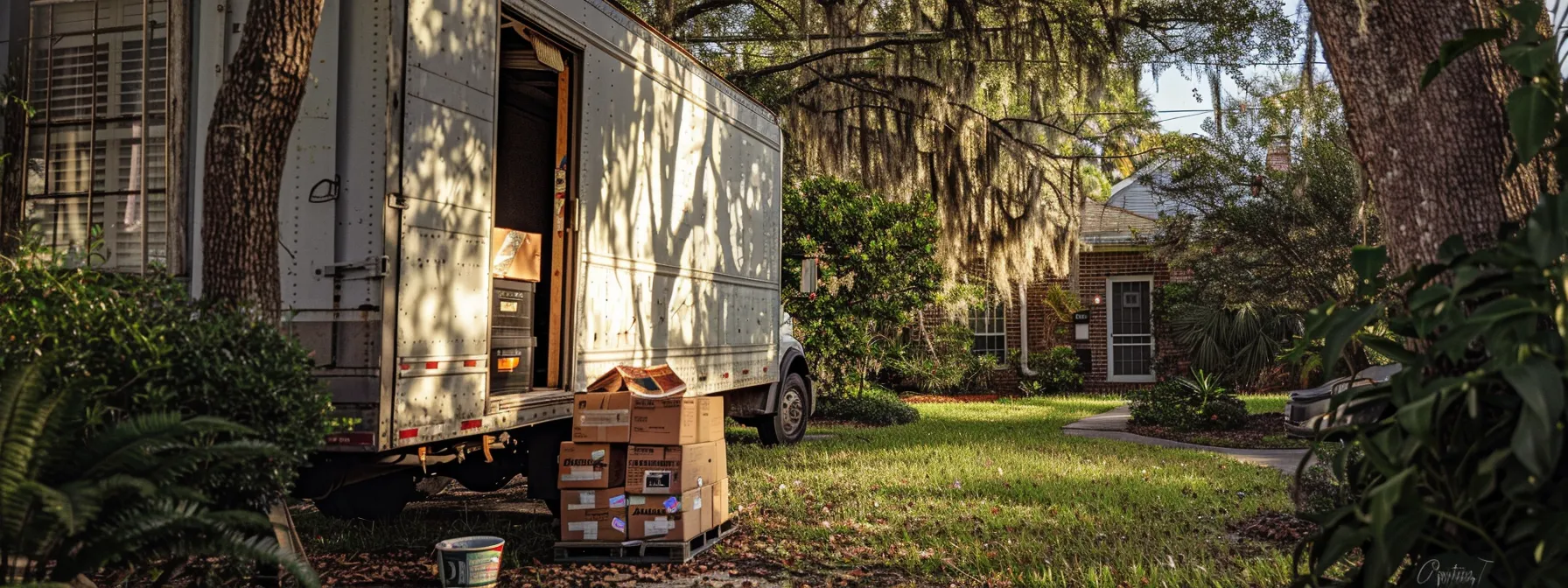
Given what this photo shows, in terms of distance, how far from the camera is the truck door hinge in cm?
462

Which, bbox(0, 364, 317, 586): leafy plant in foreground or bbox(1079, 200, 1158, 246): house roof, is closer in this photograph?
bbox(0, 364, 317, 586): leafy plant in foreground

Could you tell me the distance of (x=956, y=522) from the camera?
6273mm

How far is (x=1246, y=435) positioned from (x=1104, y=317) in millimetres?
8353

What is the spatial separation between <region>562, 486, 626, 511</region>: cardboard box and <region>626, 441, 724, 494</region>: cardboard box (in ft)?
0.18

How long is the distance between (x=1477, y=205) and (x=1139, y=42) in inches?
373

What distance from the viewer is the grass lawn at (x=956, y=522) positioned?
511cm

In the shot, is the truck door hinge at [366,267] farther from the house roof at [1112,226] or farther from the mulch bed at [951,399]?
the house roof at [1112,226]

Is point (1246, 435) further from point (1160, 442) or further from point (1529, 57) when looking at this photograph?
point (1529, 57)

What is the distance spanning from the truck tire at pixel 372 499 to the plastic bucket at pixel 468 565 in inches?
59.6

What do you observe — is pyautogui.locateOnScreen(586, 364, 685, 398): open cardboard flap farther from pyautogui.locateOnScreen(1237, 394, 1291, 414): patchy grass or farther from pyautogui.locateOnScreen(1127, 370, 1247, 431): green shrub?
pyautogui.locateOnScreen(1237, 394, 1291, 414): patchy grass

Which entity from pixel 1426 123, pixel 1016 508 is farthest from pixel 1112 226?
pixel 1426 123

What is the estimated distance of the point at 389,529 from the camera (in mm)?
6164

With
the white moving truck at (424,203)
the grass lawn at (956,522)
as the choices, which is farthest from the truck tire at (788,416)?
the white moving truck at (424,203)

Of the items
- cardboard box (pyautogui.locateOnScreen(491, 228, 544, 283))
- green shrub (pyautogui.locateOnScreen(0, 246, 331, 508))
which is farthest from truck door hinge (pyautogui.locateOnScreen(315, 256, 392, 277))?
cardboard box (pyautogui.locateOnScreen(491, 228, 544, 283))
